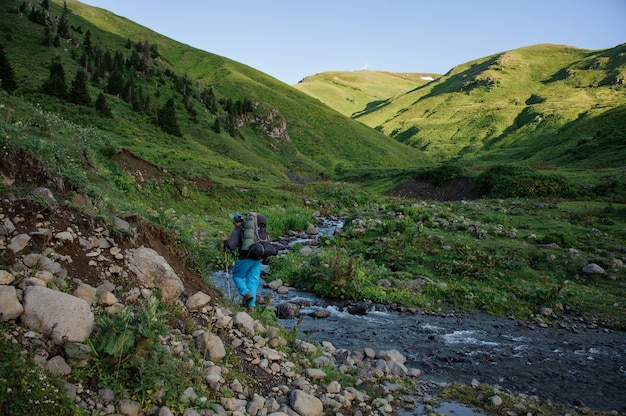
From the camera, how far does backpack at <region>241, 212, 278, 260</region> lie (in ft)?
32.3

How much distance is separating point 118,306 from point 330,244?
50.6 feet

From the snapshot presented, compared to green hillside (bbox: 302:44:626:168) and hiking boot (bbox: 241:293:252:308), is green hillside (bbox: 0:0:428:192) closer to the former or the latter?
hiking boot (bbox: 241:293:252:308)

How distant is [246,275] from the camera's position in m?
10.4

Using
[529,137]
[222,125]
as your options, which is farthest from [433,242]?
[529,137]

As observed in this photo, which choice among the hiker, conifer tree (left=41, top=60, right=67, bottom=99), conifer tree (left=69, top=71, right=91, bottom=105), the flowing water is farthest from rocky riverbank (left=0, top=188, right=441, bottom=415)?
conifer tree (left=41, top=60, right=67, bottom=99)

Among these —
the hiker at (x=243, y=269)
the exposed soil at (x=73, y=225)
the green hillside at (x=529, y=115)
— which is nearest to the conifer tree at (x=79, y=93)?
the exposed soil at (x=73, y=225)

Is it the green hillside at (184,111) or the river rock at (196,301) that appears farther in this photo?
the green hillside at (184,111)

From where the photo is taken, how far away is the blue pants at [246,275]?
1022cm

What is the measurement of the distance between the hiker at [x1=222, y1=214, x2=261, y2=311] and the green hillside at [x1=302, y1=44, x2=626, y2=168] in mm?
59022

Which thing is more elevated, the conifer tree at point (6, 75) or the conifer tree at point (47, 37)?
the conifer tree at point (47, 37)

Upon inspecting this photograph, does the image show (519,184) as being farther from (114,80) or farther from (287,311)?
(114,80)

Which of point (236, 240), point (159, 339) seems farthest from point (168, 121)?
point (159, 339)

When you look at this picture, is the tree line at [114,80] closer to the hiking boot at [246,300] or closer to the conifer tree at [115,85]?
the conifer tree at [115,85]

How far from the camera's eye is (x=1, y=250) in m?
6.12
